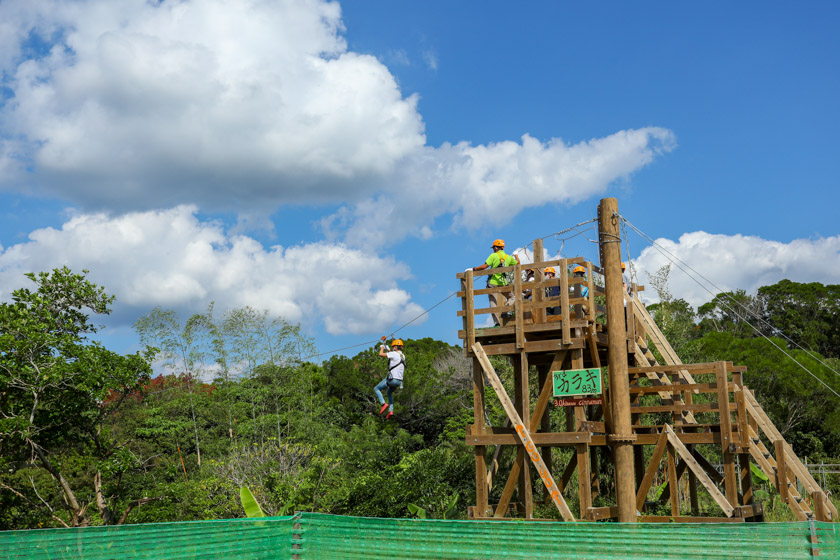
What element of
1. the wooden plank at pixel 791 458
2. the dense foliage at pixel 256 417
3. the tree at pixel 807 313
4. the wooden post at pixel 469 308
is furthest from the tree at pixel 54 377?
the tree at pixel 807 313

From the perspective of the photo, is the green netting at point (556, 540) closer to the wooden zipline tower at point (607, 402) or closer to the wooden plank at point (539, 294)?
the wooden zipline tower at point (607, 402)

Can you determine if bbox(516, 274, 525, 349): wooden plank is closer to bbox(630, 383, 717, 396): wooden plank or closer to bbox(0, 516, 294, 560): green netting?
bbox(630, 383, 717, 396): wooden plank

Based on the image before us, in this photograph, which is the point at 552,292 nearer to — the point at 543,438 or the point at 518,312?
the point at 518,312

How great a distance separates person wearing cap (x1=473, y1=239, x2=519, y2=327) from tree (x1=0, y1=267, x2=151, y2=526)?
8230 millimetres

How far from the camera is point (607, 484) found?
19.2 m

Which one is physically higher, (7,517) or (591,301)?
(591,301)

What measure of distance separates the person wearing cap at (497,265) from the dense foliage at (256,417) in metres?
5.05

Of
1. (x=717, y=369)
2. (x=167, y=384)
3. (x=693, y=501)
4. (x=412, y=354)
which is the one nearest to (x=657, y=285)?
(x=693, y=501)

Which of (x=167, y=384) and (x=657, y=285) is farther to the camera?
(x=167, y=384)

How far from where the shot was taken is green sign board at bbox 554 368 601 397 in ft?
40.5

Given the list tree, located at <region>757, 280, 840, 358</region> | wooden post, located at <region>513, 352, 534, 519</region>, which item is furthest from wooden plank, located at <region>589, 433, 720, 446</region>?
tree, located at <region>757, 280, 840, 358</region>

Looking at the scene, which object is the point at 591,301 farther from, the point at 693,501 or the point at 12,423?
the point at 12,423

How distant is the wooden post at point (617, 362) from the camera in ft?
38.8

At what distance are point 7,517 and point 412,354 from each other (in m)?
29.9
